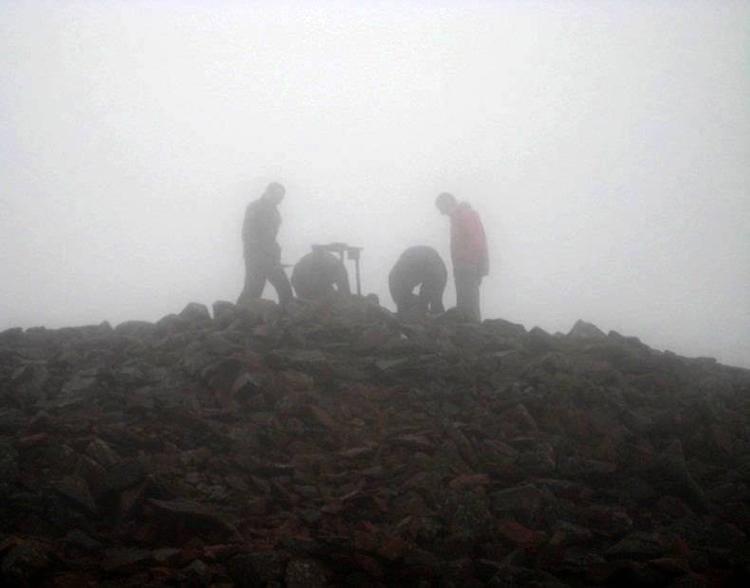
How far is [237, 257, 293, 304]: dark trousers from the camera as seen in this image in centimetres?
1384

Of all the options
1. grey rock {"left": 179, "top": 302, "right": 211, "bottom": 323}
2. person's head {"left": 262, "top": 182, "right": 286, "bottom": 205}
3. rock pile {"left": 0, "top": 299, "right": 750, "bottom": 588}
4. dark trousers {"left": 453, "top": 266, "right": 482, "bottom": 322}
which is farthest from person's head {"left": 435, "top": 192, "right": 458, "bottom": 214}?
grey rock {"left": 179, "top": 302, "right": 211, "bottom": 323}

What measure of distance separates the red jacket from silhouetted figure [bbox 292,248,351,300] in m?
2.81

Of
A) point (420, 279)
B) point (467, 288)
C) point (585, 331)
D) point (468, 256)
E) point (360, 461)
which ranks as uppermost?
point (468, 256)

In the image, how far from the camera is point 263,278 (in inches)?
550

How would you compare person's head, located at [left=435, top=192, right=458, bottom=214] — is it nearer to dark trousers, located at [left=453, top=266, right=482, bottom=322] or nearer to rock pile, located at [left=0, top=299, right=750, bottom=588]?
dark trousers, located at [left=453, top=266, right=482, bottom=322]

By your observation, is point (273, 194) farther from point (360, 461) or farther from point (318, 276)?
point (360, 461)

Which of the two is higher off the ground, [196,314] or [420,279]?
[420,279]

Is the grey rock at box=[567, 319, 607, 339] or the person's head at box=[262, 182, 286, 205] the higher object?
the person's head at box=[262, 182, 286, 205]

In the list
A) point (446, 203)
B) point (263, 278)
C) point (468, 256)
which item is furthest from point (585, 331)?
point (263, 278)

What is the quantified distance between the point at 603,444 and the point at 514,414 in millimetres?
1173

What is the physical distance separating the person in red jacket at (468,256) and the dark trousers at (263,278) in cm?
388

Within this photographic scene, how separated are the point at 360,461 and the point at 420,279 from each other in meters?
7.47

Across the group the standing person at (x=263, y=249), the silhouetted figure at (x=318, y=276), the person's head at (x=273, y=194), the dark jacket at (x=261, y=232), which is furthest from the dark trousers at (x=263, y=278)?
the person's head at (x=273, y=194)

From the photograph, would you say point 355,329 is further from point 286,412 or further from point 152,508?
point 152,508
